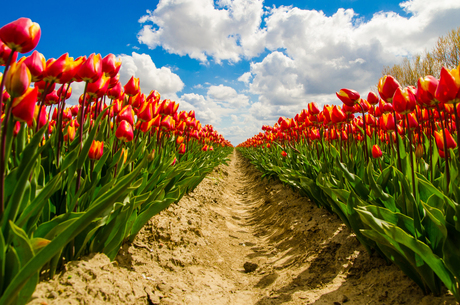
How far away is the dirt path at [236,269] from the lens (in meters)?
1.48

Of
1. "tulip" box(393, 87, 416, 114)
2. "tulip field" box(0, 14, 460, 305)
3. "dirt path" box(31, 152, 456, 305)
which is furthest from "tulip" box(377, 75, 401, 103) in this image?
"dirt path" box(31, 152, 456, 305)

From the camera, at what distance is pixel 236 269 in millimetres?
2592

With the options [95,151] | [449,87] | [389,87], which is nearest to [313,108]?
[389,87]

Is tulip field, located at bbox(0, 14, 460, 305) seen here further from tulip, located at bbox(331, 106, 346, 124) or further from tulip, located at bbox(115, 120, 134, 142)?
tulip, located at bbox(331, 106, 346, 124)

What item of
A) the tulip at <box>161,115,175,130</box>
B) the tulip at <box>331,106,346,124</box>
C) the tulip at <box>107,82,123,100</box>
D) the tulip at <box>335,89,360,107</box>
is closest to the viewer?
the tulip at <box>107,82,123,100</box>

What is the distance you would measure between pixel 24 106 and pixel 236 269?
229cm

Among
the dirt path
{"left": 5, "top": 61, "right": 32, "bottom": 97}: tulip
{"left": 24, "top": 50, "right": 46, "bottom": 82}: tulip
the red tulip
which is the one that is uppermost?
the red tulip

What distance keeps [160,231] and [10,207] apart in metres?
1.61

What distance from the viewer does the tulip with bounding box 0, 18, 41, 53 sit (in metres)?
1.06

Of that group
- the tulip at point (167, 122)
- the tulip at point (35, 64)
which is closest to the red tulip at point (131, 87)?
the tulip at point (167, 122)

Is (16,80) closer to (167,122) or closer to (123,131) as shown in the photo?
(123,131)

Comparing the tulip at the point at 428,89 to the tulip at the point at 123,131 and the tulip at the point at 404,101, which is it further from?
the tulip at the point at 123,131

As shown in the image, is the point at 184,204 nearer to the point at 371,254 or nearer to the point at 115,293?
the point at 115,293

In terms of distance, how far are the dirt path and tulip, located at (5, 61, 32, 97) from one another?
0.91 metres
